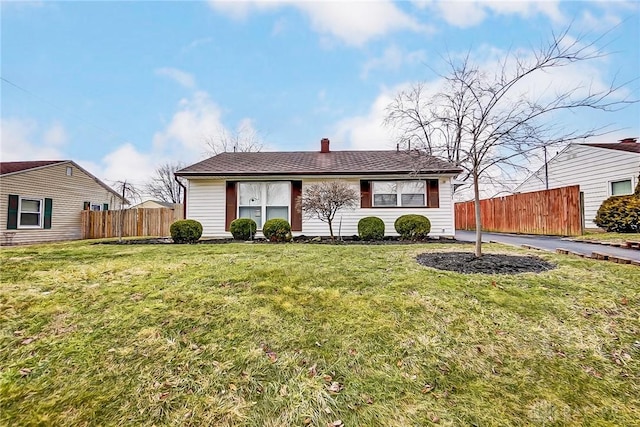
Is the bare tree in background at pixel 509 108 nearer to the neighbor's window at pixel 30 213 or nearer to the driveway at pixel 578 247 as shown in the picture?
the driveway at pixel 578 247

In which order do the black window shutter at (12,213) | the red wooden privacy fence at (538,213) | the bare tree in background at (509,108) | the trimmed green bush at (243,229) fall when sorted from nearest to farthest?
the bare tree in background at (509,108), the trimmed green bush at (243,229), the red wooden privacy fence at (538,213), the black window shutter at (12,213)

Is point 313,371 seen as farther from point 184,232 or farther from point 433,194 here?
point 433,194

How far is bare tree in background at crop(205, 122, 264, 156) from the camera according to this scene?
25514mm

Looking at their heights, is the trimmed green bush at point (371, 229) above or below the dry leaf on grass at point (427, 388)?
above

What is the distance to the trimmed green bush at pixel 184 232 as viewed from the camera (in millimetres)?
9867

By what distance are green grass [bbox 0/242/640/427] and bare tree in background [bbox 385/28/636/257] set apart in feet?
7.58

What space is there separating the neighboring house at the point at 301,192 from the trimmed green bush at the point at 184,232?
1.68 m

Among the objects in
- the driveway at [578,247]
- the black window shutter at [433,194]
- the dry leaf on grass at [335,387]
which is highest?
the black window shutter at [433,194]

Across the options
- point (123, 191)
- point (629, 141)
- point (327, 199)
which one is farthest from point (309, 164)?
point (629, 141)

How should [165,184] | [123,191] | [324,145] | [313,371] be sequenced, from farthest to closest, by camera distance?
[165,184] → [324,145] → [123,191] → [313,371]

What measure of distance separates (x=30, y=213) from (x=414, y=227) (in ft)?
58.6

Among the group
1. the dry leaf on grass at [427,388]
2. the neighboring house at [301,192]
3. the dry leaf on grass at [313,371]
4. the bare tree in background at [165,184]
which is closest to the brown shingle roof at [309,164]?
the neighboring house at [301,192]

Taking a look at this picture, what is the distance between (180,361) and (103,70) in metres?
13.0

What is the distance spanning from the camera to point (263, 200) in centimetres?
1177
